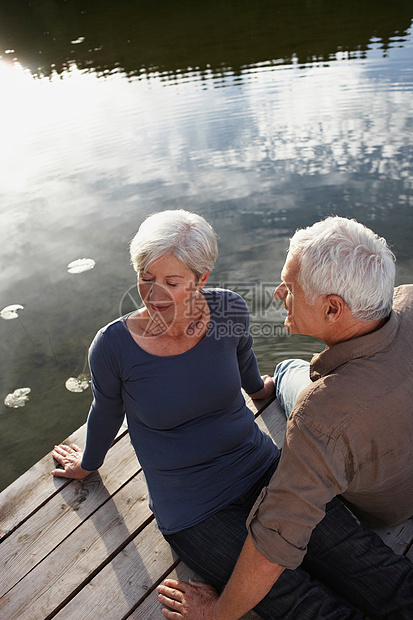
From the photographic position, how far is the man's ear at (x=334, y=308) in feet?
4.68

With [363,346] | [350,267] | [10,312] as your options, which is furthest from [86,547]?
[10,312]

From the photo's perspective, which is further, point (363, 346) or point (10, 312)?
point (10, 312)

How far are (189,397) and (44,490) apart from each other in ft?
3.20

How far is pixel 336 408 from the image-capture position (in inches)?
51.9

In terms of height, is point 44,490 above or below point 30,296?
above

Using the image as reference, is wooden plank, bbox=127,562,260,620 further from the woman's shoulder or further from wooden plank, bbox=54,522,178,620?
the woman's shoulder

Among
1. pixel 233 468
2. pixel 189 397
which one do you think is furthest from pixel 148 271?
pixel 233 468

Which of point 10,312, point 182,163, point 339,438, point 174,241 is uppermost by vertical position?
point 174,241

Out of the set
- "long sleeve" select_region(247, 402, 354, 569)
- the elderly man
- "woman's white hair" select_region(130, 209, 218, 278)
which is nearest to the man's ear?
the elderly man

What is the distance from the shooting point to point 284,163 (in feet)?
21.8

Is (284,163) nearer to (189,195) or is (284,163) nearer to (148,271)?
(189,195)

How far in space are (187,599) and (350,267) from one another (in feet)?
4.28

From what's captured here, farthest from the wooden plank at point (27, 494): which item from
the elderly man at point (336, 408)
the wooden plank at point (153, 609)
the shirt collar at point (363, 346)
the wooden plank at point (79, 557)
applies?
the shirt collar at point (363, 346)

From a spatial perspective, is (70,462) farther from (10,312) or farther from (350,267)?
(10,312)
